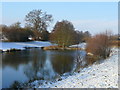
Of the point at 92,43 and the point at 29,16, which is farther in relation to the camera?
the point at 29,16

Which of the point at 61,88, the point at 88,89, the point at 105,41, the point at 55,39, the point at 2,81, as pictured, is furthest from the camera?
the point at 55,39

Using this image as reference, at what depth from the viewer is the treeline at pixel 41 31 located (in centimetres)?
2902

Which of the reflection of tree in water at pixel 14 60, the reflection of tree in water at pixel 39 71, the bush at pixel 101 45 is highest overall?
the bush at pixel 101 45

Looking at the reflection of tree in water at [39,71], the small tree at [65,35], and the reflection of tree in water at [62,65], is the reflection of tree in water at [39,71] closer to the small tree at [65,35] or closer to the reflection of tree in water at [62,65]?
the reflection of tree in water at [62,65]

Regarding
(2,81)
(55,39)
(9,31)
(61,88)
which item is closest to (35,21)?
(9,31)

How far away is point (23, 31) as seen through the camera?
35281 mm

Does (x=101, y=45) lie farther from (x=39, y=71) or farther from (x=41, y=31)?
(x=41, y=31)

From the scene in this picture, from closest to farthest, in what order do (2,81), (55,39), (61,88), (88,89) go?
(88,89) < (61,88) < (2,81) < (55,39)

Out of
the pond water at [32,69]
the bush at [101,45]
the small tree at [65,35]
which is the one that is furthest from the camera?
the small tree at [65,35]

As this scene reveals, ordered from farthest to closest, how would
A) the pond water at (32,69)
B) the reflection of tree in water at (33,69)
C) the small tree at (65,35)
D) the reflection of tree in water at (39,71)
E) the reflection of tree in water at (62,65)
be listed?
the small tree at (65,35) < the reflection of tree in water at (62,65) < the reflection of tree in water at (33,69) < the reflection of tree in water at (39,71) < the pond water at (32,69)

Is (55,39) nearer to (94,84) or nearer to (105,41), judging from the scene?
(105,41)

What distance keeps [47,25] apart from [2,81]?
110 ft

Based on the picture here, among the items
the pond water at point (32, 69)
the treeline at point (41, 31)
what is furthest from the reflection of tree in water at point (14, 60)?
the treeline at point (41, 31)

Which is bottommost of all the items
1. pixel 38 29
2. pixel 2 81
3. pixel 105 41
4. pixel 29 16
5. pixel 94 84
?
pixel 2 81
